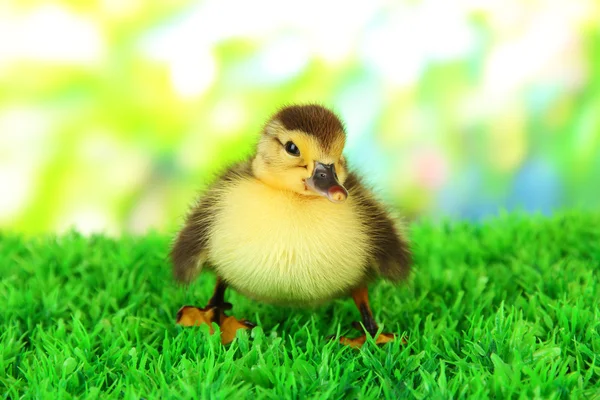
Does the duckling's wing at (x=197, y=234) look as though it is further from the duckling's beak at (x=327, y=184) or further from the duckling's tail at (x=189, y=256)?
the duckling's beak at (x=327, y=184)

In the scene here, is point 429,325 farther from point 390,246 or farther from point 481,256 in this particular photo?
point 481,256

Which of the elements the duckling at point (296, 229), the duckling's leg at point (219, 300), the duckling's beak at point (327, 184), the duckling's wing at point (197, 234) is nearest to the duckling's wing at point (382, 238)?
the duckling at point (296, 229)

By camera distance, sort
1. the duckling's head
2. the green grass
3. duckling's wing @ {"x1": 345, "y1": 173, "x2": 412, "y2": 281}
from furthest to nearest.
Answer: duckling's wing @ {"x1": 345, "y1": 173, "x2": 412, "y2": 281}
the duckling's head
the green grass

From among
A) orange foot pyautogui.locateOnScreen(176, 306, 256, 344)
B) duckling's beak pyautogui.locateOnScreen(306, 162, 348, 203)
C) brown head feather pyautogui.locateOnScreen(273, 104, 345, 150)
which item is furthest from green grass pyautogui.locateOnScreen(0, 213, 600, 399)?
brown head feather pyautogui.locateOnScreen(273, 104, 345, 150)

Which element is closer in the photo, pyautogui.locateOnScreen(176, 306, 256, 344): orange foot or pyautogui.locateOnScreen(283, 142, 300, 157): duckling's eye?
pyautogui.locateOnScreen(283, 142, 300, 157): duckling's eye

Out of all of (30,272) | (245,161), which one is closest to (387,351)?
(245,161)

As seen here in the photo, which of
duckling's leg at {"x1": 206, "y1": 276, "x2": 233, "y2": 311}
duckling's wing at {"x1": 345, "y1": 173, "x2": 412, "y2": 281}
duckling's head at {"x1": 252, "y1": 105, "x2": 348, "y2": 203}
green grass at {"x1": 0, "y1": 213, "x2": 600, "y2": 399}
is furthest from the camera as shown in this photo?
duckling's leg at {"x1": 206, "y1": 276, "x2": 233, "y2": 311}

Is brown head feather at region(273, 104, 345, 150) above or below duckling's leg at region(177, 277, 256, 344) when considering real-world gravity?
above

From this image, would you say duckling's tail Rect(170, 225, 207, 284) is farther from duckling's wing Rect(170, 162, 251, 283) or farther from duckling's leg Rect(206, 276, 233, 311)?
duckling's leg Rect(206, 276, 233, 311)
